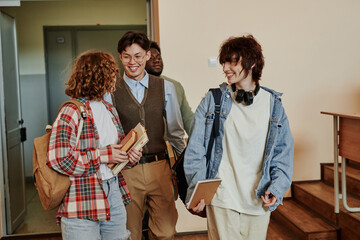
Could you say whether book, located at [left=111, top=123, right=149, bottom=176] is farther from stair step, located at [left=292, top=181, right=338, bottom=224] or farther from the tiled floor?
the tiled floor

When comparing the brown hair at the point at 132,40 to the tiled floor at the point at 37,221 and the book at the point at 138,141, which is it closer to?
the book at the point at 138,141

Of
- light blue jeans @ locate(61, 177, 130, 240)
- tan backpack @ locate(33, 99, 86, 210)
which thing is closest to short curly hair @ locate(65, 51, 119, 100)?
tan backpack @ locate(33, 99, 86, 210)

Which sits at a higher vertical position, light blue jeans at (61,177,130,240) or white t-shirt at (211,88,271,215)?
white t-shirt at (211,88,271,215)

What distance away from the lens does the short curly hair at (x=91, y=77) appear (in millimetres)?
1719

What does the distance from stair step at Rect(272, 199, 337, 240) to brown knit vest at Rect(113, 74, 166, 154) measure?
166 centimetres

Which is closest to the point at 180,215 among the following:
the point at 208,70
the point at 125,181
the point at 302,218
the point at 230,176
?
the point at 302,218

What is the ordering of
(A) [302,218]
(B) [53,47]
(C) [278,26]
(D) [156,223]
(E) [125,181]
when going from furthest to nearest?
(B) [53,47] < (C) [278,26] < (A) [302,218] < (D) [156,223] < (E) [125,181]

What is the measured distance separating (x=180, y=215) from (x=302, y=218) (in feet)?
3.56

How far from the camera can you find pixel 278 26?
12.2 feet

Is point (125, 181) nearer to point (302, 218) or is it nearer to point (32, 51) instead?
point (302, 218)

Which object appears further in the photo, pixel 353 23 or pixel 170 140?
pixel 353 23

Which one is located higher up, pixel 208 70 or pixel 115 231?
pixel 208 70

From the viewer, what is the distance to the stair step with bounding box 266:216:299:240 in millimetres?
3285

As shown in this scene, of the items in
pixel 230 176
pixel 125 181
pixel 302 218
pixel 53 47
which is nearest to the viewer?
pixel 230 176
